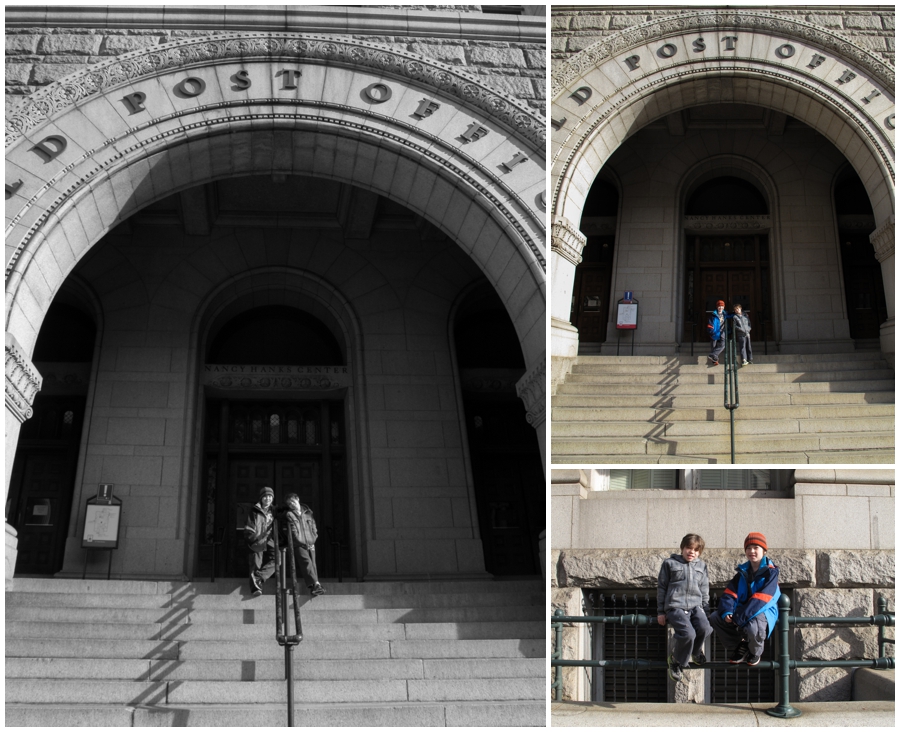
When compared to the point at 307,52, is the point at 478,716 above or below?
below

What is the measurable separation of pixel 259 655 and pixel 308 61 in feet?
24.5

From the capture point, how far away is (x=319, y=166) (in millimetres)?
12547

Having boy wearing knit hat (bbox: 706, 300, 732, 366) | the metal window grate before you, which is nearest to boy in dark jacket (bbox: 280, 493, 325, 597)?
the metal window grate

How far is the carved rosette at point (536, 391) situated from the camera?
11211mm

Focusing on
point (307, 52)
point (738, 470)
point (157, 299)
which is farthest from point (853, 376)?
point (157, 299)

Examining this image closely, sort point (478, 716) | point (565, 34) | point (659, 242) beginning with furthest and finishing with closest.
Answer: point (659, 242) < point (565, 34) < point (478, 716)

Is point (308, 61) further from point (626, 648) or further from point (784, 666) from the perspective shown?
point (784, 666)

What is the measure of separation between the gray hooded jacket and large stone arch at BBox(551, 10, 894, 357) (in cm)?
745

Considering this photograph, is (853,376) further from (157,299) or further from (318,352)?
(157,299)

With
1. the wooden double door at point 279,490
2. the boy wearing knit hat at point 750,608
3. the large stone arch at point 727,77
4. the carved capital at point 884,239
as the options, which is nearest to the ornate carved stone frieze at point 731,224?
the large stone arch at point 727,77

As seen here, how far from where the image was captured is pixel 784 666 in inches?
271

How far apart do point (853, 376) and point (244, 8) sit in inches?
399

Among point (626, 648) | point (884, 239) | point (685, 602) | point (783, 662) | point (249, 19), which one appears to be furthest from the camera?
point (884, 239)

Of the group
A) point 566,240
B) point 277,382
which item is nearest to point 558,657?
point 566,240
